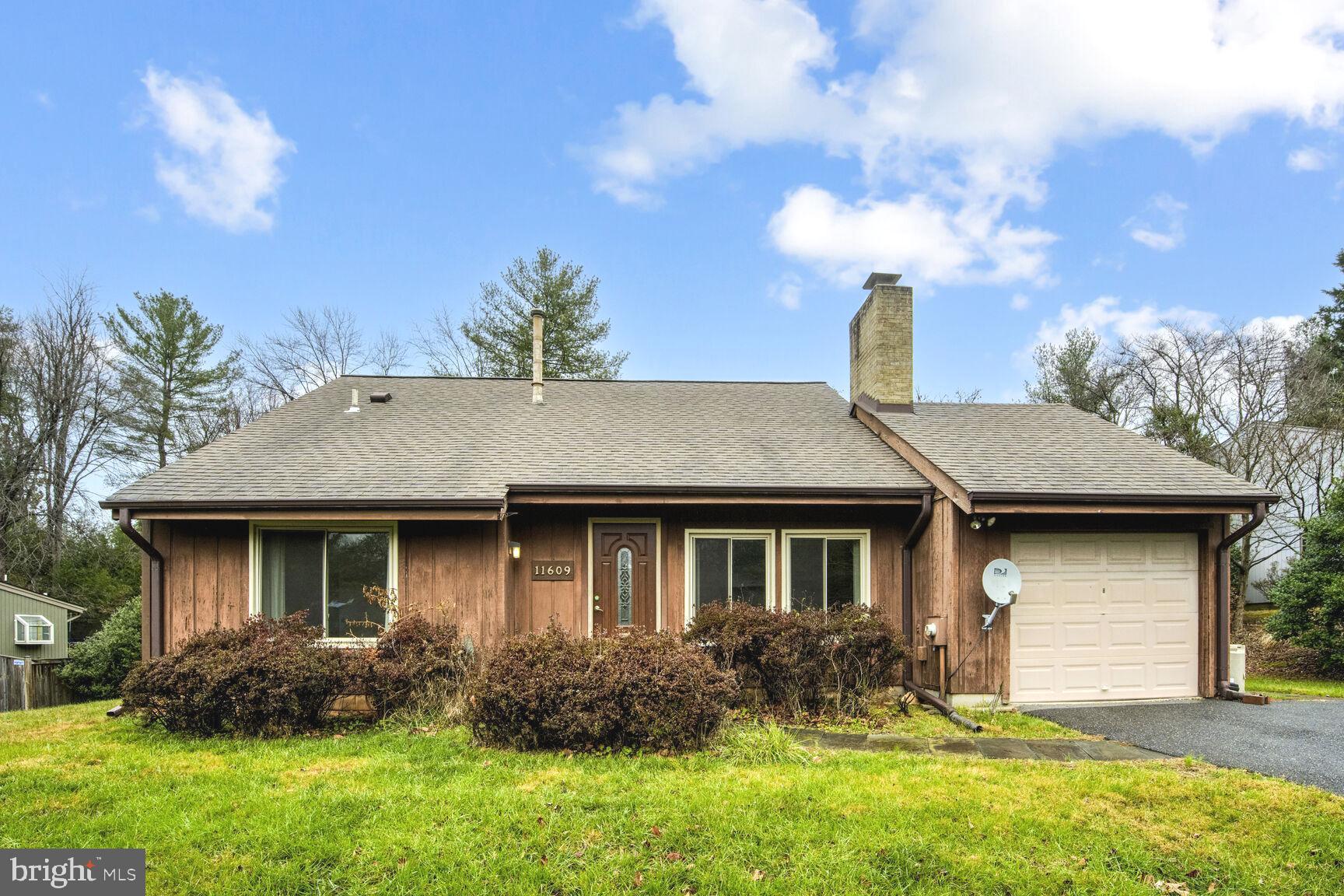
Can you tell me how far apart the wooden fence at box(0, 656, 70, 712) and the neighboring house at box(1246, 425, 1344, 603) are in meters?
24.6

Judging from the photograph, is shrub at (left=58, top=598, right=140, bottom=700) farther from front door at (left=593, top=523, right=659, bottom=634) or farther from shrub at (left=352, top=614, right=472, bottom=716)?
front door at (left=593, top=523, right=659, bottom=634)

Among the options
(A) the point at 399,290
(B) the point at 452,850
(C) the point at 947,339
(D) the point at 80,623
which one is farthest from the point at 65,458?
(C) the point at 947,339

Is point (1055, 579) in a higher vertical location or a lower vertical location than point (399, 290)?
lower

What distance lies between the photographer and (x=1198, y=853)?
403 centimetres

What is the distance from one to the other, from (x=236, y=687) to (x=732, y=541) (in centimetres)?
526

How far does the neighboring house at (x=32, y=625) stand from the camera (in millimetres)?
17531

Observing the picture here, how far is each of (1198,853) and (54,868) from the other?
6.07 metres

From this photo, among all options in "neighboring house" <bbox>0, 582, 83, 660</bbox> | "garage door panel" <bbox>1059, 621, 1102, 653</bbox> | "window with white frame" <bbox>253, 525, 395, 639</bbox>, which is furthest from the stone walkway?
"neighboring house" <bbox>0, 582, 83, 660</bbox>

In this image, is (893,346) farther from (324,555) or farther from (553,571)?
(324,555)

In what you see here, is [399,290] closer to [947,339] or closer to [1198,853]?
[947,339]

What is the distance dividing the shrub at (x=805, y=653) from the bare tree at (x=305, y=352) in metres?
20.5

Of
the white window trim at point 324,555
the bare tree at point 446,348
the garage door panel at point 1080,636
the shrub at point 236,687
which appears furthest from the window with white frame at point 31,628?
the garage door panel at point 1080,636

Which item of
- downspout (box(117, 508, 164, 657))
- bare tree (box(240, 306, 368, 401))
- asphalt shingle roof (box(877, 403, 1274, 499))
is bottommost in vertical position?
downspout (box(117, 508, 164, 657))

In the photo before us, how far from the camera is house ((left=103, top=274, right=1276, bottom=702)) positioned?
814 centimetres
